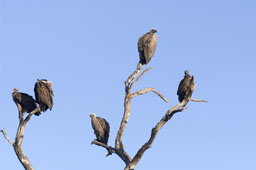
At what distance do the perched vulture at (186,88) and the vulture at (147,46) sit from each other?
1.39m

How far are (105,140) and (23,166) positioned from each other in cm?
313

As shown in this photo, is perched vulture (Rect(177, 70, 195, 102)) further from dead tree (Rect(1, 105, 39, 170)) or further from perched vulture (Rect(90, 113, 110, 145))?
dead tree (Rect(1, 105, 39, 170))

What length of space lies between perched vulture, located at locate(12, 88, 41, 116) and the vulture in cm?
348

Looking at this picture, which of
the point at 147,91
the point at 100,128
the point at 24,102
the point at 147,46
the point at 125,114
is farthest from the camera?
the point at 100,128

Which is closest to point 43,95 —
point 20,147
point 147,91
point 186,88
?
point 20,147

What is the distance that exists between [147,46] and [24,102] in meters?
4.16

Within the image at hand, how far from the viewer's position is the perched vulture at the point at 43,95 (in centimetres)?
1510

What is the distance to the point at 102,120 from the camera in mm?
16844

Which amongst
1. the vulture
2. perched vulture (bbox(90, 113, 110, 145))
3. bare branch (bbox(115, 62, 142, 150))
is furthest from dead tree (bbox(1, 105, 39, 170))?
the vulture

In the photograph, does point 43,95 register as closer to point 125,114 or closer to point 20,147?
point 20,147

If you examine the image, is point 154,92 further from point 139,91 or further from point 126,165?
point 126,165

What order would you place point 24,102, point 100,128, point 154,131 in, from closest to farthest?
point 154,131 → point 24,102 → point 100,128

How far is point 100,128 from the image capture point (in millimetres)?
16516

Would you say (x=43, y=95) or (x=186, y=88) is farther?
(x=43, y=95)
